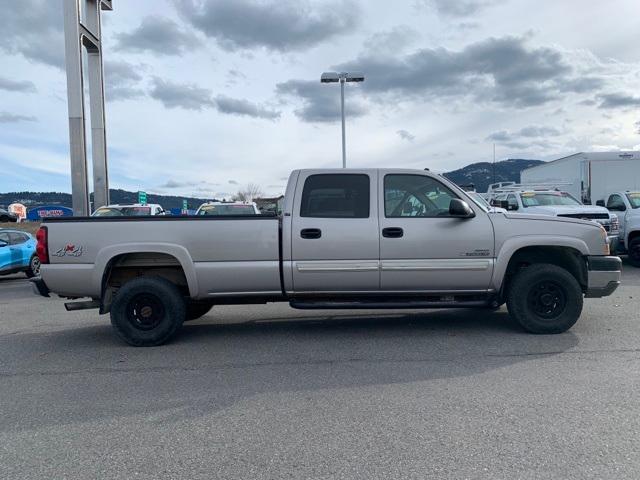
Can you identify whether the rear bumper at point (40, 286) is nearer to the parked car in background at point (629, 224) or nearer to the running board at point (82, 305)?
the running board at point (82, 305)

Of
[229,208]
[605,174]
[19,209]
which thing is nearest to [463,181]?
[605,174]

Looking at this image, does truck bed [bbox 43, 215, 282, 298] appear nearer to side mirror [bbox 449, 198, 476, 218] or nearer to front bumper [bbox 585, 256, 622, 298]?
side mirror [bbox 449, 198, 476, 218]

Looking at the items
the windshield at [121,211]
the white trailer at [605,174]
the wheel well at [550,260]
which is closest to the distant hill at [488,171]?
the white trailer at [605,174]

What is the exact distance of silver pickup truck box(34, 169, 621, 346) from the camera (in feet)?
19.7

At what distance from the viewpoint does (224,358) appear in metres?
5.61

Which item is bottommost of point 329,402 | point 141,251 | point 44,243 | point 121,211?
point 329,402

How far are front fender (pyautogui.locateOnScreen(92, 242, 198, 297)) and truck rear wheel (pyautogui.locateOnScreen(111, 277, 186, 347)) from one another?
28 cm

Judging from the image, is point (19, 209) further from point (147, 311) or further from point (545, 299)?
point (545, 299)

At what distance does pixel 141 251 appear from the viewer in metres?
5.96

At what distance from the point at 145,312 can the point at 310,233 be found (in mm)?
2099

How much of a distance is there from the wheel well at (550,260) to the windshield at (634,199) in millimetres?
8733

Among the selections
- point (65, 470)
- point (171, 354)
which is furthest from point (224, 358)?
point (65, 470)

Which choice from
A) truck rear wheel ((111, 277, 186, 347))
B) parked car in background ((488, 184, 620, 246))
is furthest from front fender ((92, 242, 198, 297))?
parked car in background ((488, 184, 620, 246))

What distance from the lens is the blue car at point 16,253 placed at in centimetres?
1318
